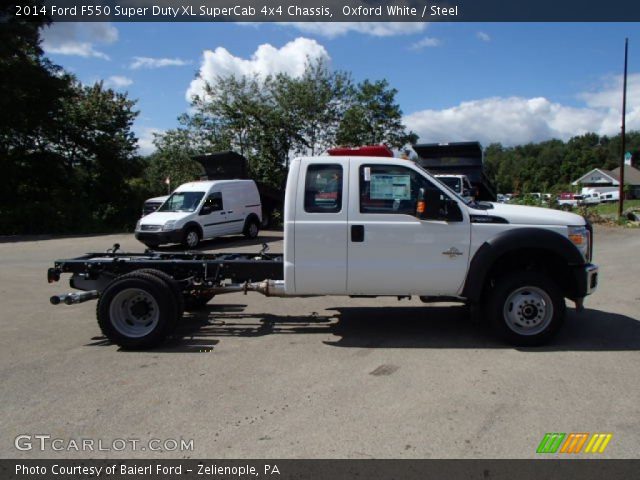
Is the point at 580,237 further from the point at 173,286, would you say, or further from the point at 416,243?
the point at 173,286

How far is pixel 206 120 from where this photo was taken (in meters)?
29.3

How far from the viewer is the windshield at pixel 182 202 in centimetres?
1677

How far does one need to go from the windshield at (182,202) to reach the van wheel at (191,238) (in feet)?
2.50

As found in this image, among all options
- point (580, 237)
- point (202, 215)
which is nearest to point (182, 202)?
point (202, 215)

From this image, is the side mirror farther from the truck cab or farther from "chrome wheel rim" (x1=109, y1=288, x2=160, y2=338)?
"chrome wheel rim" (x1=109, y1=288, x2=160, y2=338)

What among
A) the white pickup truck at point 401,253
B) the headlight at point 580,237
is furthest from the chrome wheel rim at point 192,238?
the headlight at point 580,237

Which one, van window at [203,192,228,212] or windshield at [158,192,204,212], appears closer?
windshield at [158,192,204,212]

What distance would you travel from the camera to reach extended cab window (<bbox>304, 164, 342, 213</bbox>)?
19.6 feet

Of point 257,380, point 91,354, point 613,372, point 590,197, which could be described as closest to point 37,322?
point 91,354

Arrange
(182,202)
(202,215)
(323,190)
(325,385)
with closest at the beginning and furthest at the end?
(325,385) < (323,190) < (202,215) < (182,202)

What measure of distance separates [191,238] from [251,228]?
314cm

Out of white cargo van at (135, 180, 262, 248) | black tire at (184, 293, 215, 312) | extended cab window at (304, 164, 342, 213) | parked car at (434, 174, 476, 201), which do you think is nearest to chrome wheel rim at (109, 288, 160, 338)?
black tire at (184, 293, 215, 312)

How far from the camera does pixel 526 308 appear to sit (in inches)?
232

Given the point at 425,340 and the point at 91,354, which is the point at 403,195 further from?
the point at 91,354
